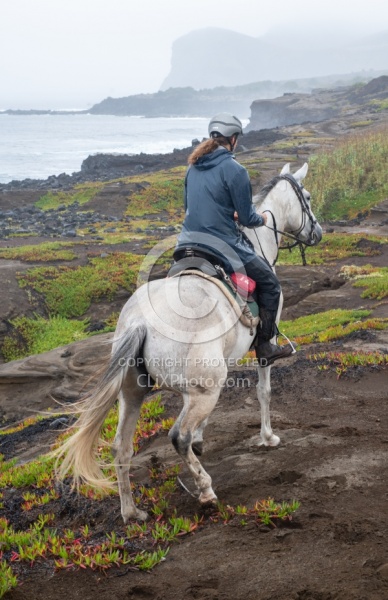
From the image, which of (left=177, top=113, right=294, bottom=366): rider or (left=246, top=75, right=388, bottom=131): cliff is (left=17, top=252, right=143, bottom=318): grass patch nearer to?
(left=177, top=113, right=294, bottom=366): rider

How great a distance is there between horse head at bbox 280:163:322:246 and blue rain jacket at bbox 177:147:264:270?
1885 millimetres

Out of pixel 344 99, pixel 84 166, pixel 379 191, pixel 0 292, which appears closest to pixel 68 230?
pixel 0 292

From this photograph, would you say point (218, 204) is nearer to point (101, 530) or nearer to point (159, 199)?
point (101, 530)

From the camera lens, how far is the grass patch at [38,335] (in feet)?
63.1

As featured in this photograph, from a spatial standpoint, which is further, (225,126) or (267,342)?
(267,342)

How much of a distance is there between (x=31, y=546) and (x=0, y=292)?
52.0 feet

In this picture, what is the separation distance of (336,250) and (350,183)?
11.5 meters

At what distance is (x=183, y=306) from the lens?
639 centimetres

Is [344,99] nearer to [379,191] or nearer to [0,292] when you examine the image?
[379,191]

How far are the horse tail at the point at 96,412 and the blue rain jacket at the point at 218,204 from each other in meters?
1.46

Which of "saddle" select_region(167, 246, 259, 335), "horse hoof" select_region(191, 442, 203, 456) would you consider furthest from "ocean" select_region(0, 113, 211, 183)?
"horse hoof" select_region(191, 442, 203, 456)

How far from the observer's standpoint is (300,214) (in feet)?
29.8

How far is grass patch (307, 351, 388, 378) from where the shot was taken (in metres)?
11.1

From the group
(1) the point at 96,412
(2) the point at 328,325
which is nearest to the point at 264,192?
(1) the point at 96,412
